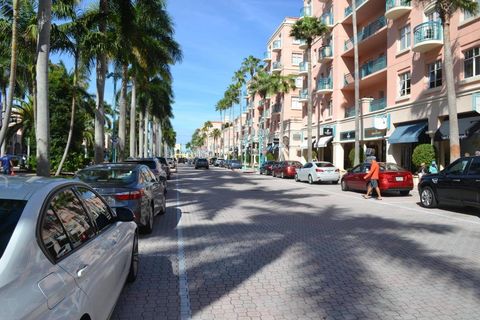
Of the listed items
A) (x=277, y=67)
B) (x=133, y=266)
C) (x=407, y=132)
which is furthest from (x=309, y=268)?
(x=277, y=67)

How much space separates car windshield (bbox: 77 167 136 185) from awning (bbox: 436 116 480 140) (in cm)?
1940

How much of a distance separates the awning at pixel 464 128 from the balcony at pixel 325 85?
63.3 feet

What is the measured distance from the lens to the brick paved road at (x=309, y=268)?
5148 millimetres

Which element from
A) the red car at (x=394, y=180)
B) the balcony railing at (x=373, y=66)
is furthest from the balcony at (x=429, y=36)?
the red car at (x=394, y=180)

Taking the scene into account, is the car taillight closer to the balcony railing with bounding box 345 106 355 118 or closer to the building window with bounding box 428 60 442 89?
the building window with bounding box 428 60 442 89

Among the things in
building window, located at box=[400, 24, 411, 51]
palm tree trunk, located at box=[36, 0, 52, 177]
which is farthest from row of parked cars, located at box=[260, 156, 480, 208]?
building window, located at box=[400, 24, 411, 51]

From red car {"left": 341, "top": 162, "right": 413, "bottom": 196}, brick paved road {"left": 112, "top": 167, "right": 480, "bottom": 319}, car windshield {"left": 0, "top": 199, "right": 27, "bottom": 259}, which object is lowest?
brick paved road {"left": 112, "top": 167, "right": 480, "bottom": 319}

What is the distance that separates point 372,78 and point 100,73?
23.0m

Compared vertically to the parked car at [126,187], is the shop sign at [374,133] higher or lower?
higher

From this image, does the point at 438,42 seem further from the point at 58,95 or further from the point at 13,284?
the point at 13,284

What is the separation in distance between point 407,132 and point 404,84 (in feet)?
12.9

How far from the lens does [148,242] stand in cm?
891

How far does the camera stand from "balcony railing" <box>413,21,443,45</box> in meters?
27.2

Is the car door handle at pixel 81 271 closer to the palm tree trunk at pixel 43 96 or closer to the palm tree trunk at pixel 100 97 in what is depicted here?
the palm tree trunk at pixel 43 96
